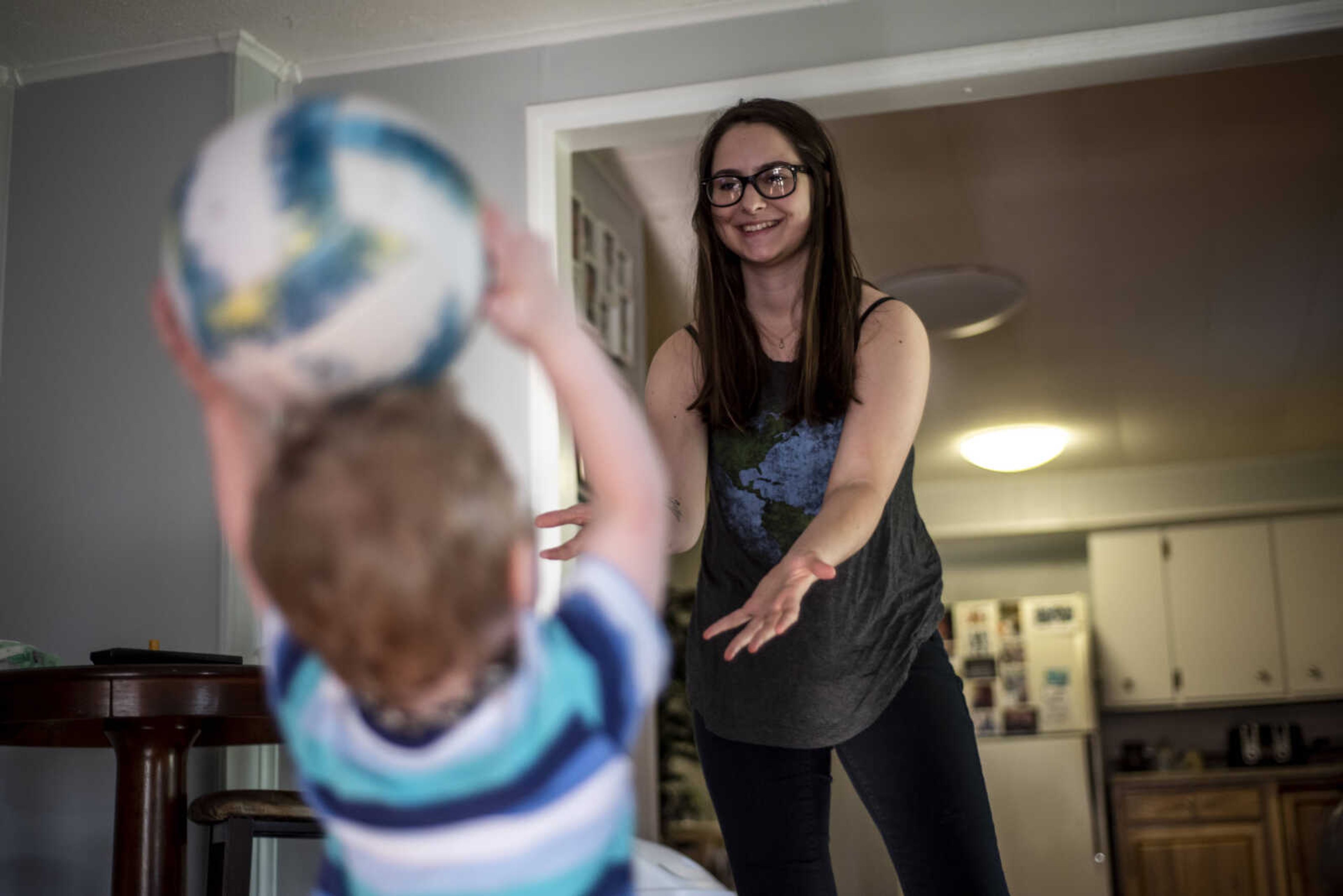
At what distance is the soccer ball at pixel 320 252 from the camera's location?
65cm

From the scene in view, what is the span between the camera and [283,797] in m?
2.14

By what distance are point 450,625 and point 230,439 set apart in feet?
0.63

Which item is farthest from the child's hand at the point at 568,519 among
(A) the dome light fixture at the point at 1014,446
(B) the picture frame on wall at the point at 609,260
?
(A) the dome light fixture at the point at 1014,446

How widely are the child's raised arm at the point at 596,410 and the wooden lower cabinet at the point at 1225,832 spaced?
6.80 metres

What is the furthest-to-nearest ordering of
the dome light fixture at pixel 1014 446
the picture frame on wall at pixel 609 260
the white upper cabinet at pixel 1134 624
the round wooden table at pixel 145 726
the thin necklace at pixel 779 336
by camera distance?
the white upper cabinet at pixel 1134 624, the dome light fixture at pixel 1014 446, the picture frame on wall at pixel 609 260, the round wooden table at pixel 145 726, the thin necklace at pixel 779 336

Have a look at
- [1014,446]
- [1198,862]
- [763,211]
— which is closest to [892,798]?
[763,211]

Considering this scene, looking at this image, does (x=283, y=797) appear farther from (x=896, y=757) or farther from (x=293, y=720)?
(x=293, y=720)

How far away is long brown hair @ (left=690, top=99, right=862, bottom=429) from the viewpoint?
1.45 metres

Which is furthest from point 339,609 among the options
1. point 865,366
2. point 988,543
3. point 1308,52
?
point 988,543

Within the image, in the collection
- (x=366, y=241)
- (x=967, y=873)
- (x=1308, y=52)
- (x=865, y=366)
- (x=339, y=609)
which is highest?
(x=1308, y=52)

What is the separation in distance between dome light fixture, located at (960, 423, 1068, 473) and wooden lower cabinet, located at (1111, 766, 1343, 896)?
209cm

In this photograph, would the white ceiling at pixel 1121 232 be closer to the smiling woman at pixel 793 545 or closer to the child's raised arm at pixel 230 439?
the smiling woman at pixel 793 545

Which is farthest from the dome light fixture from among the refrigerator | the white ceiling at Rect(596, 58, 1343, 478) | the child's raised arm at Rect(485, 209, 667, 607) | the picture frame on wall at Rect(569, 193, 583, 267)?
the child's raised arm at Rect(485, 209, 667, 607)

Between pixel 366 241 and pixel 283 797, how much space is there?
169cm
